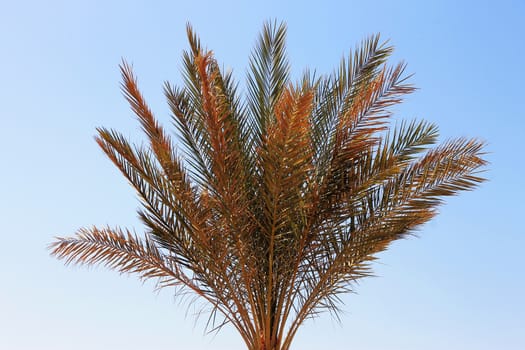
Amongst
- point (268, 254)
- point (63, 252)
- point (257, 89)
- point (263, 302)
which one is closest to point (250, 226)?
point (268, 254)

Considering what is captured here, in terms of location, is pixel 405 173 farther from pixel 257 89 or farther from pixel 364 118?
pixel 257 89

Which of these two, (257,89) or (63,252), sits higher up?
(257,89)

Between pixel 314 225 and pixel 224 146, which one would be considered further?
pixel 314 225

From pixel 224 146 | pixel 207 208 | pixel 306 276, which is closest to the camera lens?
pixel 224 146

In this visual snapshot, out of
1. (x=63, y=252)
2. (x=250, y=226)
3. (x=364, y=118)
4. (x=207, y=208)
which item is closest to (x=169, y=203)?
(x=207, y=208)

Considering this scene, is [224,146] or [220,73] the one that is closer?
[224,146]

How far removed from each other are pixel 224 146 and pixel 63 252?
3159 millimetres

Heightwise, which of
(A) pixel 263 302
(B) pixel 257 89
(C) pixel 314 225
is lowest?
(A) pixel 263 302

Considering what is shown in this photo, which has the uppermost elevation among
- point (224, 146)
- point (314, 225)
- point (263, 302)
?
point (224, 146)

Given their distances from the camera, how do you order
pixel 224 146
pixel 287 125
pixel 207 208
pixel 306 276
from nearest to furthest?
pixel 287 125 < pixel 224 146 < pixel 207 208 < pixel 306 276

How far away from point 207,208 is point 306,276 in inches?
69.7

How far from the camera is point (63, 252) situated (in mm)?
9836

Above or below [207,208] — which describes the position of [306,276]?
below

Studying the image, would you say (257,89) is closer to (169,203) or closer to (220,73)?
(220,73)
